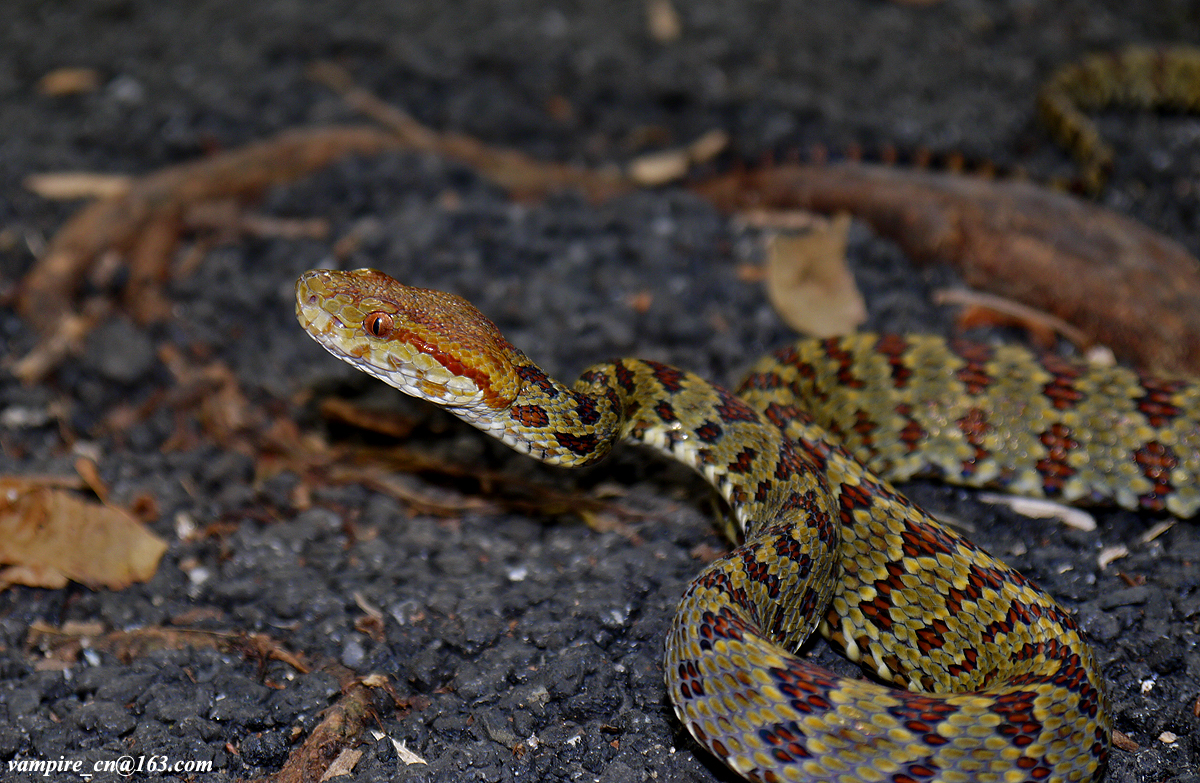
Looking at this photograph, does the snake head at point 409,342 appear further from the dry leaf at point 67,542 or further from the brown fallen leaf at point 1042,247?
the brown fallen leaf at point 1042,247

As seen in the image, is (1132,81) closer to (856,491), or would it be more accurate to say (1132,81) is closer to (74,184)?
(856,491)

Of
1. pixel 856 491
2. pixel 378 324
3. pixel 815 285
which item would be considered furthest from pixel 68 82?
pixel 856 491

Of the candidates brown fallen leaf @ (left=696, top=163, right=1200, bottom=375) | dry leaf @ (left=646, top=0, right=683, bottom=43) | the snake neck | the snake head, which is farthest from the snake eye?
dry leaf @ (left=646, top=0, right=683, bottom=43)

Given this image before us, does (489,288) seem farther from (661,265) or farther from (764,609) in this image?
(764,609)

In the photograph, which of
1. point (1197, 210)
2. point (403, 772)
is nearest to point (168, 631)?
point (403, 772)

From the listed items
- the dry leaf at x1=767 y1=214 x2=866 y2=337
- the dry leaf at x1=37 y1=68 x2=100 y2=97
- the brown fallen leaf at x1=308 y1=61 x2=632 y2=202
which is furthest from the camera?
the dry leaf at x1=37 y1=68 x2=100 y2=97

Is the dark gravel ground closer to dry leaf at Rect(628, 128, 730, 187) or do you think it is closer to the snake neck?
dry leaf at Rect(628, 128, 730, 187)
